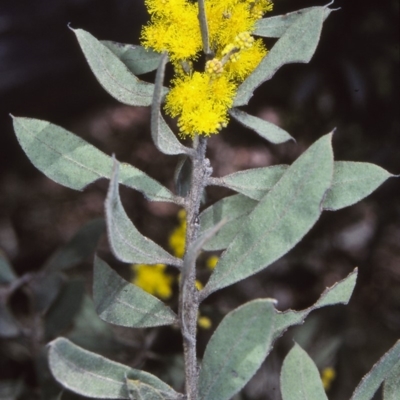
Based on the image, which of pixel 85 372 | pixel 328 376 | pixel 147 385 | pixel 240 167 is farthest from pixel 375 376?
pixel 240 167

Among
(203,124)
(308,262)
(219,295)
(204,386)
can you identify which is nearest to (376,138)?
(308,262)

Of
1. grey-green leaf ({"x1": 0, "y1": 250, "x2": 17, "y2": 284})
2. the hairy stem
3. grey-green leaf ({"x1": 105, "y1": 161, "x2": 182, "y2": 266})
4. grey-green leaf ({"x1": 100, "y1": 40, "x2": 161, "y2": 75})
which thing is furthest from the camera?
grey-green leaf ({"x1": 0, "y1": 250, "x2": 17, "y2": 284})

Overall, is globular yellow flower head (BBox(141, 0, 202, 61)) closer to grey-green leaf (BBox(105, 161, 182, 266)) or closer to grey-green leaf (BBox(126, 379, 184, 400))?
grey-green leaf (BBox(105, 161, 182, 266))

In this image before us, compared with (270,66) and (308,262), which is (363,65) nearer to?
(308,262)

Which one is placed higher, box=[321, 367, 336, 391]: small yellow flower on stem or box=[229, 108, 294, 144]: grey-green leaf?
box=[229, 108, 294, 144]: grey-green leaf

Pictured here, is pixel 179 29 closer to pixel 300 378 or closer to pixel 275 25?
pixel 275 25

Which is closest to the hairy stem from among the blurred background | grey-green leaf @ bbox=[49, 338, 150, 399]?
grey-green leaf @ bbox=[49, 338, 150, 399]

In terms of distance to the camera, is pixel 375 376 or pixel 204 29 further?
pixel 375 376
